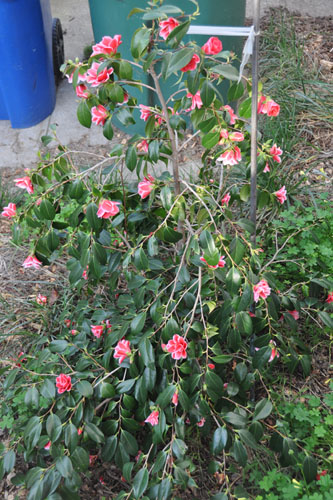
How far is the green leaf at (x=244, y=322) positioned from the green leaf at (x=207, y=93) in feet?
1.95

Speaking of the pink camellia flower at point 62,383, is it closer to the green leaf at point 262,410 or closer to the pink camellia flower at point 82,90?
the green leaf at point 262,410

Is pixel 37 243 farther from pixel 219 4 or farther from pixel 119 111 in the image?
pixel 219 4

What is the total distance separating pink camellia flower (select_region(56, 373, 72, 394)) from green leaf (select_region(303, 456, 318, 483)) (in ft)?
2.47

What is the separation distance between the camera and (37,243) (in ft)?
5.53

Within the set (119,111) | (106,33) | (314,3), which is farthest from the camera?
(314,3)

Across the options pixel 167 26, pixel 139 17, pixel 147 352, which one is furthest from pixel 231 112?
pixel 139 17

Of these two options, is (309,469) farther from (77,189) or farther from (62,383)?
(77,189)

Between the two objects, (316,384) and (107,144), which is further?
(107,144)

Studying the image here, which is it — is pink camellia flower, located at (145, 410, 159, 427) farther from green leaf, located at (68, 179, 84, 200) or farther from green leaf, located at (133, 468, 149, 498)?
green leaf, located at (68, 179, 84, 200)

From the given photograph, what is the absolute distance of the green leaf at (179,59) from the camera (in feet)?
4.22

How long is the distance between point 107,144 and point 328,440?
2.36 m

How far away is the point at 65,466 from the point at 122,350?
36 centimetres

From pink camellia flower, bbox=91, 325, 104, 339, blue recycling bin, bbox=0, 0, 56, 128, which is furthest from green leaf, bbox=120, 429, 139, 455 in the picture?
blue recycling bin, bbox=0, 0, 56, 128

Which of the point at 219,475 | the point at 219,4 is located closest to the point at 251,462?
the point at 219,475
